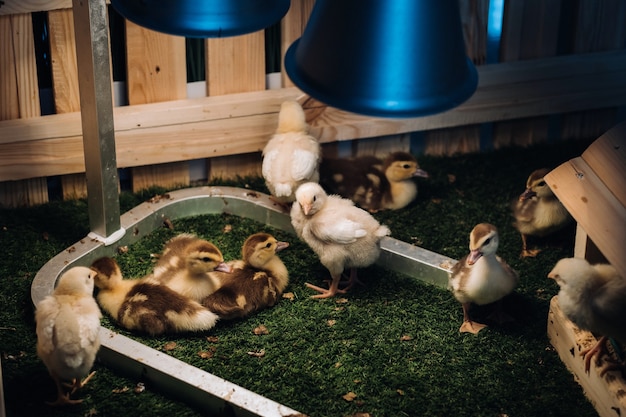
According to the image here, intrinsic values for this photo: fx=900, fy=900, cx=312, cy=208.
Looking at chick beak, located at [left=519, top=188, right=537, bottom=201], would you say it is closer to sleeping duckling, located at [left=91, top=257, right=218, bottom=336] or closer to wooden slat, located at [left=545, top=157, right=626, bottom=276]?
wooden slat, located at [left=545, top=157, right=626, bottom=276]

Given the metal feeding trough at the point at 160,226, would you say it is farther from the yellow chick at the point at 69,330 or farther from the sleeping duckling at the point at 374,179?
the sleeping duckling at the point at 374,179

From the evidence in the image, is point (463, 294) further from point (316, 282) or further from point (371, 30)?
point (371, 30)

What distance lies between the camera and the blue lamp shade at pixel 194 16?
2.27 metres

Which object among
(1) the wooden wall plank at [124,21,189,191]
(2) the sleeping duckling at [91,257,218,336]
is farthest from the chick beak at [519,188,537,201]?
(1) the wooden wall plank at [124,21,189,191]

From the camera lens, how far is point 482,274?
4402mm

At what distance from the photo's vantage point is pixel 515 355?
442cm

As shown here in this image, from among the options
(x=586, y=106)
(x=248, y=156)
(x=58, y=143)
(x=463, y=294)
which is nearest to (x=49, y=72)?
(x=58, y=143)

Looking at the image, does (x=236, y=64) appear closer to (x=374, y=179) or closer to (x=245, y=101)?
(x=245, y=101)

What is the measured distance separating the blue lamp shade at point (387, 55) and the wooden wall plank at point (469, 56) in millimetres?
3951

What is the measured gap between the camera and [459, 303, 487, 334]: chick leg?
4.57m

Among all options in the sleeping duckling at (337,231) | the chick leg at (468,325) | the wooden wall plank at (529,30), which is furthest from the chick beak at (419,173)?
the chick leg at (468,325)

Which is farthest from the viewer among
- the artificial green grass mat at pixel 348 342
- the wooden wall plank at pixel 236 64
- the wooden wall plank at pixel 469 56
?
A: the wooden wall plank at pixel 469 56

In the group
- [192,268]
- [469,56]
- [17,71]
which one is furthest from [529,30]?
[17,71]

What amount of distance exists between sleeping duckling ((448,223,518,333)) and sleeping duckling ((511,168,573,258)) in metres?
0.76
